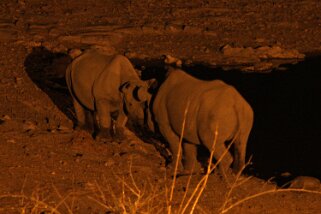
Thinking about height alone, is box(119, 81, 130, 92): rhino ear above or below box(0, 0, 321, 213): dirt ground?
above

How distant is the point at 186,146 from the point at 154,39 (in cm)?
573

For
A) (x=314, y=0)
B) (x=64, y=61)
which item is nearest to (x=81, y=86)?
(x=64, y=61)

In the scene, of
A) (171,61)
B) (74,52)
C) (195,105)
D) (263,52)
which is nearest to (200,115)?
(195,105)

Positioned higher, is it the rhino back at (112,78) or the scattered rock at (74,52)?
the rhino back at (112,78)

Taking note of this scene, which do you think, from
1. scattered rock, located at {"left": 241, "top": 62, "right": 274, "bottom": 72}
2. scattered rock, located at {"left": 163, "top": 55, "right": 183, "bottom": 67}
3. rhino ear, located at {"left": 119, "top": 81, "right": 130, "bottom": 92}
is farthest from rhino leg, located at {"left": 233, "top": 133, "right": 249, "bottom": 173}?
scattered rock, located at {"left": 163, "top": 55, "right": 183, "bottom": 67}

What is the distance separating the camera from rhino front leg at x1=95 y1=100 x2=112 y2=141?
8266 millimetres

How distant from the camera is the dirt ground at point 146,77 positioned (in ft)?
21.9

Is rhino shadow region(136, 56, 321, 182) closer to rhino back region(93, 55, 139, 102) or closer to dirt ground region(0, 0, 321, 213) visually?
dirt ground region(0, 0, 321, 213)

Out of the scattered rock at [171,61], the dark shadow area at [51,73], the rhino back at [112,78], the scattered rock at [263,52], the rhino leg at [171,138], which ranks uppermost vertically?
the rhino back at [112,78]

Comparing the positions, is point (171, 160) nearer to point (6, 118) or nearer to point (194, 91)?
point (194, 91)

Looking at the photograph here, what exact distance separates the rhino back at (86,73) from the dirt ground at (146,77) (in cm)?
36

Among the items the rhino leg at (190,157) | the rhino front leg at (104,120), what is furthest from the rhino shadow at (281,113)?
the rhino front leg at (104,120)

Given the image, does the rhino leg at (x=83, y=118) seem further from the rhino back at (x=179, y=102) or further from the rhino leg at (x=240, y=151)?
the rhino leg at (x=240, y=151)

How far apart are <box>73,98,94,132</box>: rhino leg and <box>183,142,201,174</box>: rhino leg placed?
146 cm
